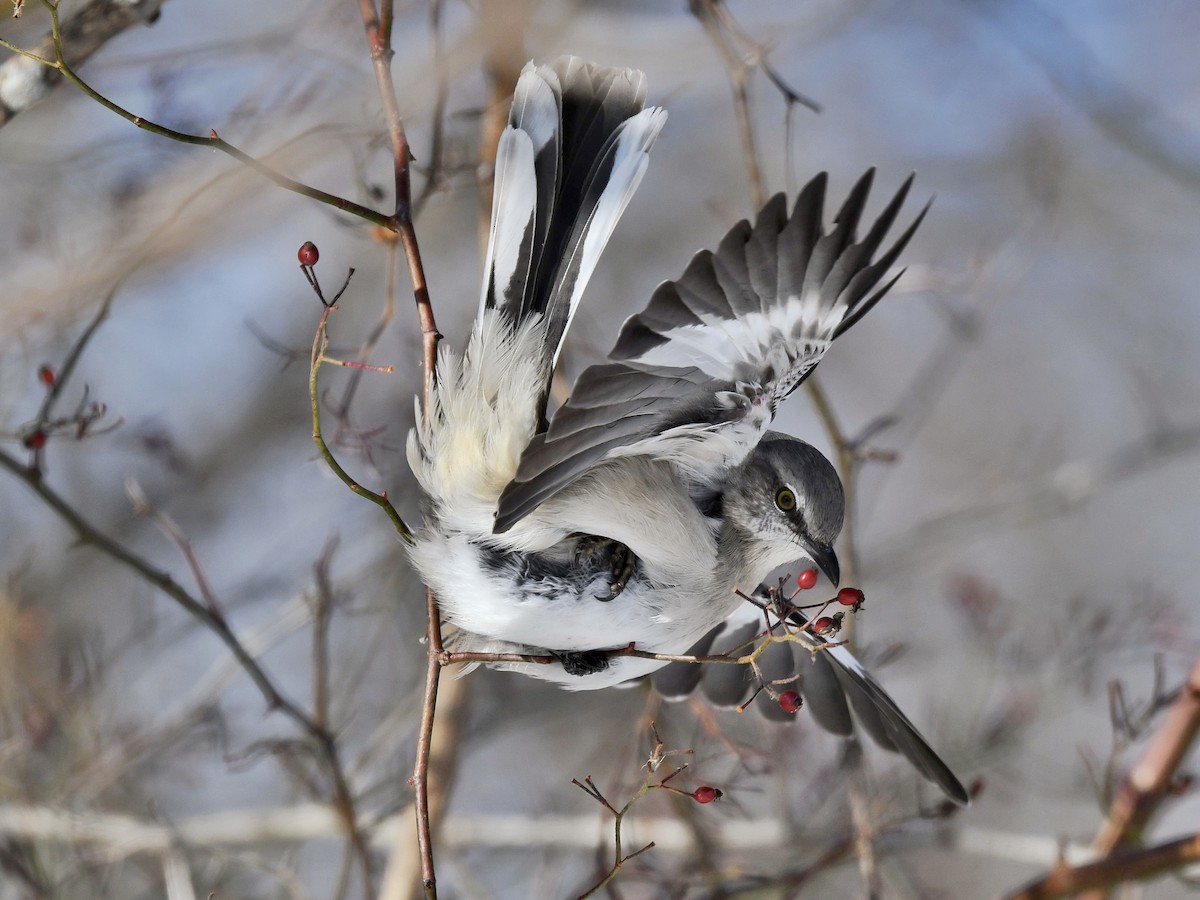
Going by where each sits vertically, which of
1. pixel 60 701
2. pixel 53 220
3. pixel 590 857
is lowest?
pixel 590 857

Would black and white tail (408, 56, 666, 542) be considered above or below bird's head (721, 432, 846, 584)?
above

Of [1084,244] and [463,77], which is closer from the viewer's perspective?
[463,77]

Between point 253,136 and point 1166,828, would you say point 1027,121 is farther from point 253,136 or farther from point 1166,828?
point 253,136

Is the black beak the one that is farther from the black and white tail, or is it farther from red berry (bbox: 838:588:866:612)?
the black and white tail

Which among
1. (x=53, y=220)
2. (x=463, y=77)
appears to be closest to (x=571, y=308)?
(x=463, y=77)

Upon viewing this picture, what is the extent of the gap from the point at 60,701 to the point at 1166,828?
5243 mm

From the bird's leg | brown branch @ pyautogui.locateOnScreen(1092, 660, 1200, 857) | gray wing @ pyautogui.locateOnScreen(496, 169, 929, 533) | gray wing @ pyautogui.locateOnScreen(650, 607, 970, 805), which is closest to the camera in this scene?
gray wing @ pyautogui.locateOnScreen(496, 169, 929, 533)

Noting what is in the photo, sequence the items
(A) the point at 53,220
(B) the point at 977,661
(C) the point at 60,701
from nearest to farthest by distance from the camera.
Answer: (C) the point at 60,701
(B) the point at 977,661
(A) the point at 53,220

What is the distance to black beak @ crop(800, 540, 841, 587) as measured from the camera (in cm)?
203

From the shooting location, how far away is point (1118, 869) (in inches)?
77.3

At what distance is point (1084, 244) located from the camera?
265 inches

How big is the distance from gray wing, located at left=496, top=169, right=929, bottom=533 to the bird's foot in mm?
478

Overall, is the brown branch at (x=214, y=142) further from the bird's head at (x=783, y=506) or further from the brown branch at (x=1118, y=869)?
the brown branch at (x=1118, y=869)

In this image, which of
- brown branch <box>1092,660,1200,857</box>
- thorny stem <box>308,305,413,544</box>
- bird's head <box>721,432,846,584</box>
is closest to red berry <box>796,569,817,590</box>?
bird's head <box>721,432,846,584</box>
